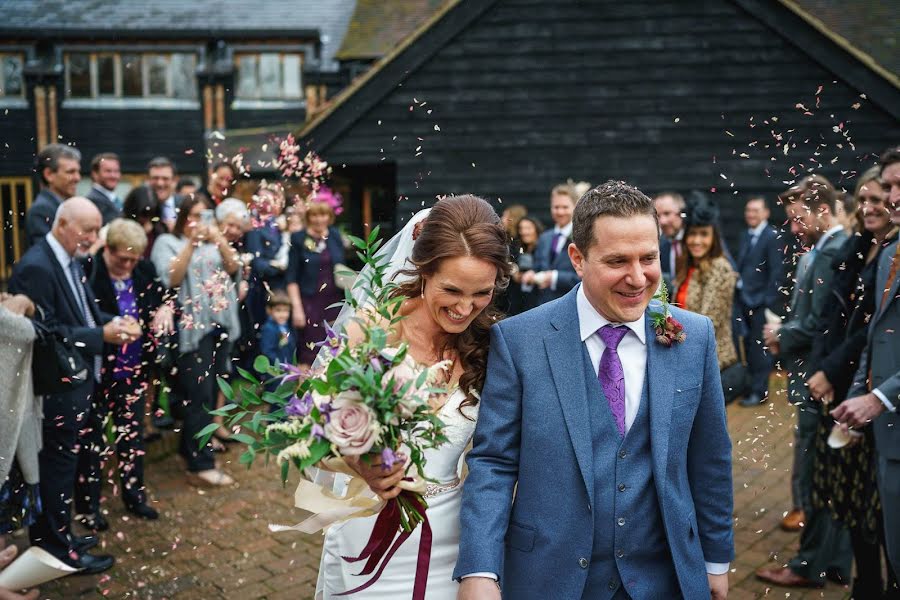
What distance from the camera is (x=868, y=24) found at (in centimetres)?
1698

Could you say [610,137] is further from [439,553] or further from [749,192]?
[439,553]

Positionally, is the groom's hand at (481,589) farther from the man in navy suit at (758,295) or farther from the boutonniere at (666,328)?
the man in navy suit at (758,295)

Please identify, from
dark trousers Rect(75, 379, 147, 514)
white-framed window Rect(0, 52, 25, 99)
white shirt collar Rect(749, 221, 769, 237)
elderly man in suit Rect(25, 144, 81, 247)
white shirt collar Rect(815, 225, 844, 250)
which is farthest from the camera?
white-framed window Rect(0, 52, 25, 99)

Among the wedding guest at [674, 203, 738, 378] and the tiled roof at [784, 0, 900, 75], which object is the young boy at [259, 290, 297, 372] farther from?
the tiled roof at [784, 0, 900, 75]

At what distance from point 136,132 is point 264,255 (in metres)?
18.6

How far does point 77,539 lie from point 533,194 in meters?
8.72

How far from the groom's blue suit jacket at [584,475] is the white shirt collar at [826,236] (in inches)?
119

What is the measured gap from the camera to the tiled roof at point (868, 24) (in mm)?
15938

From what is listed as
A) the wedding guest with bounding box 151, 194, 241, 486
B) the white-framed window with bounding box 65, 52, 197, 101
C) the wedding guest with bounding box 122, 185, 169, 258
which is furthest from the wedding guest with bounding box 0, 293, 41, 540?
the white-framed window with bounding box 65, 52, 197, 101

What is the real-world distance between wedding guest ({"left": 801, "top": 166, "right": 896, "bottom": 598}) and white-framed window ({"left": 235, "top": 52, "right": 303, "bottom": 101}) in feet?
71.6

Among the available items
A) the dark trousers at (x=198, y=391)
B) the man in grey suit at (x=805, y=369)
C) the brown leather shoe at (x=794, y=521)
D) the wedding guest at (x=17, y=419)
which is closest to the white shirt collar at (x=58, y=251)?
the wedding guest at (x=17, y=419)

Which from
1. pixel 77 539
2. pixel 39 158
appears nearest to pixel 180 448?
pixel 77 539

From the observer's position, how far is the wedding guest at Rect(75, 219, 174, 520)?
5.74m

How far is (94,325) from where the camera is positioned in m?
5.37
